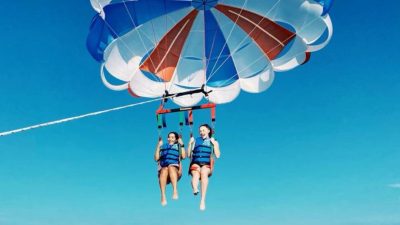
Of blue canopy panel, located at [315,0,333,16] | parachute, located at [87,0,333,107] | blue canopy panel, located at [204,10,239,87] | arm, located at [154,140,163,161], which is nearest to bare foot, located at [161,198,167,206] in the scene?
arm, located at [154,140,163,161]

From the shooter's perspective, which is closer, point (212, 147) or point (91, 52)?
point (212, 147)

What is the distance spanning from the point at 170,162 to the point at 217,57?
3.94 meters

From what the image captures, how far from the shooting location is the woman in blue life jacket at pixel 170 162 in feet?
29.1

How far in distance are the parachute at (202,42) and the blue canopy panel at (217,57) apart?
26mm

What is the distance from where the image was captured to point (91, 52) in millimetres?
10594

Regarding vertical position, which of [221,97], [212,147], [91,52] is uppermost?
[91,52]

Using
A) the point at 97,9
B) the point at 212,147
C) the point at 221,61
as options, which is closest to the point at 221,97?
the point at 221,61

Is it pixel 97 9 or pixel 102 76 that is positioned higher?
pixel 97 9

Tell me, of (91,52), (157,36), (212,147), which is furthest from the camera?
(157,36)

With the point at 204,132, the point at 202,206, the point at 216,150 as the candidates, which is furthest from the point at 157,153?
the point at 202,206

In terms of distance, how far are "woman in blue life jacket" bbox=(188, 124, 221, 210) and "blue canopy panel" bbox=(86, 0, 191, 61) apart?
3.45m

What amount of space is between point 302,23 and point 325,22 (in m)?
0.59

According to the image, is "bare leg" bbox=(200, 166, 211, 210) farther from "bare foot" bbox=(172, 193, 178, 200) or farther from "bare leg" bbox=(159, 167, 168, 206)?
"bare leg" bbox=(159, 167, 168, 206)

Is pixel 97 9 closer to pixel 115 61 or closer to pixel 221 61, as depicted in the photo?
pixel 115 61
